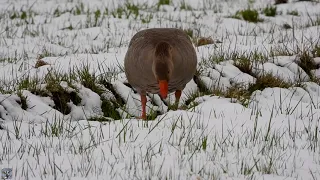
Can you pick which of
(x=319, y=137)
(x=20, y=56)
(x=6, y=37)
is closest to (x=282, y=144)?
(x=319, y=137)

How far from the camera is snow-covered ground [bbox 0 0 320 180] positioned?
3.65 m

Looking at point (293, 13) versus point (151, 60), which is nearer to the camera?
point (151, 60)

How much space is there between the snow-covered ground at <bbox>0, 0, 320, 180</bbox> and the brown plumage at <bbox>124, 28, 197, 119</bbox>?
0.33 m

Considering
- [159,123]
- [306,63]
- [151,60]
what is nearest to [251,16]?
[306,63]

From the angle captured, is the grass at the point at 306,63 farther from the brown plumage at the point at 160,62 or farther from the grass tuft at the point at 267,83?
the brown plumage at the point at 160,62

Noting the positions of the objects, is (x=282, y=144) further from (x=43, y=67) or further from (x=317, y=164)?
(x=43, y=67)

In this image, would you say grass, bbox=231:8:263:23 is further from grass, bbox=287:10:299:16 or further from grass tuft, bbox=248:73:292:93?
grass tuft, bbox=248:73:292:93

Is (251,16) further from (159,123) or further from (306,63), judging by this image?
(159,123)

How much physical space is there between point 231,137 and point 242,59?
2.67m

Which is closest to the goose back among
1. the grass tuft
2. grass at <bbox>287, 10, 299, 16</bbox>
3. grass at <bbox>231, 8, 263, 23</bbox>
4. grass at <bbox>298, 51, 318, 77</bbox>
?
the grass tuft

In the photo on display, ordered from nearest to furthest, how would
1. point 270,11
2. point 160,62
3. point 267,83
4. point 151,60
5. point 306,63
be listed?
point 160,62 → point 151,60 → point 267,83 → point 306,63 → point 270,11

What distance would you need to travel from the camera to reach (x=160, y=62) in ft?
16.0

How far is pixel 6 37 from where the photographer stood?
938 centimetres

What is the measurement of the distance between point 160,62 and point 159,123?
1.89 feet
